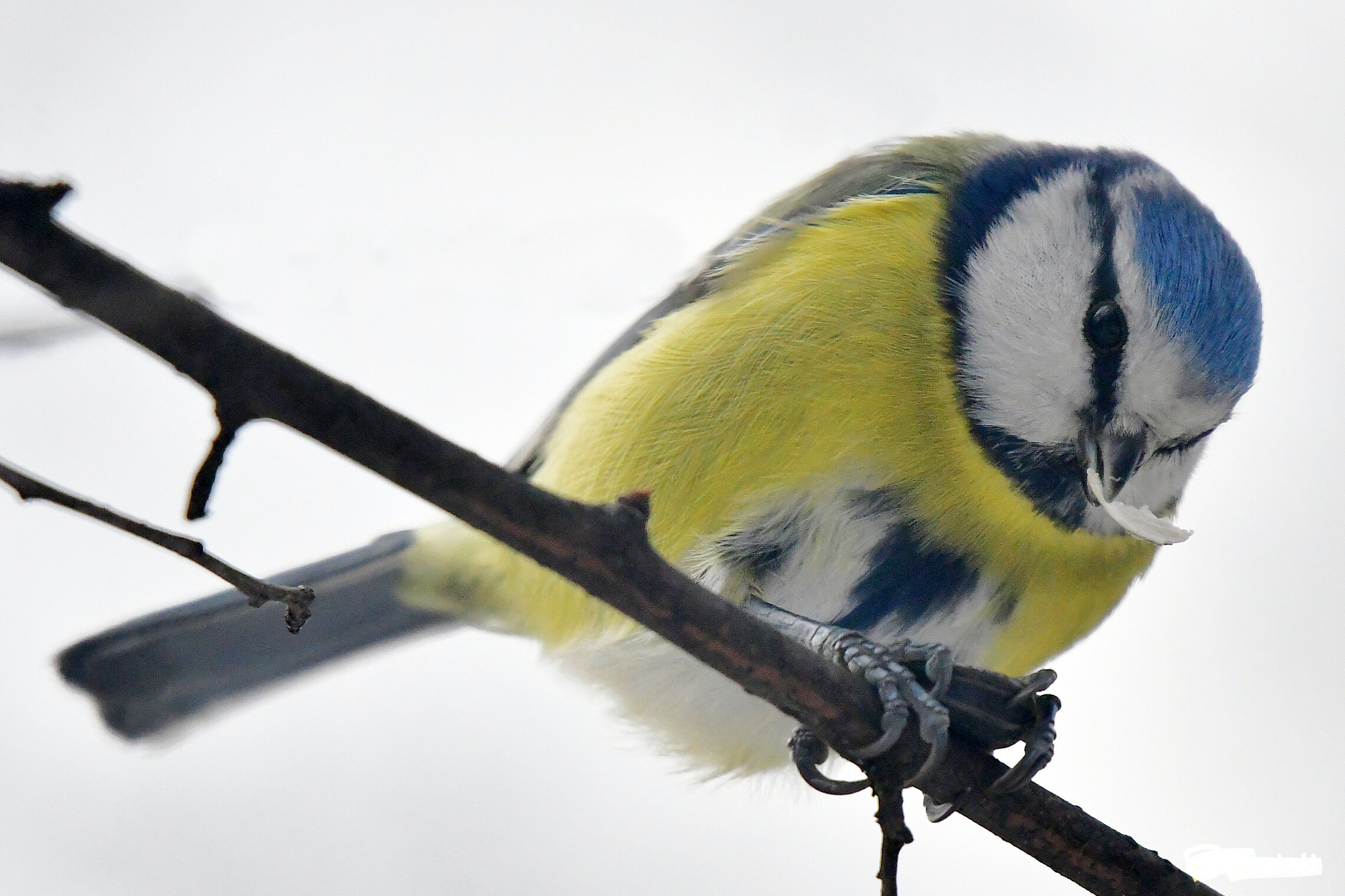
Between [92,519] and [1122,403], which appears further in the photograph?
[1122,403]

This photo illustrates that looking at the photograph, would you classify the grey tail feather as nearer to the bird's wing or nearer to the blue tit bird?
the blue tit bird

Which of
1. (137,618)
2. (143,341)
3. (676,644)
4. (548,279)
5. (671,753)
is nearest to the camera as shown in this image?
(143,341)

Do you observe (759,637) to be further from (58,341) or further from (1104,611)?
(1104,611)

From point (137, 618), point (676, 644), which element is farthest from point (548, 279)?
point (137, 618)

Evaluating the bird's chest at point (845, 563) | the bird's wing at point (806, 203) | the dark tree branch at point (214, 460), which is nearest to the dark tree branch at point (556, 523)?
the dark tree branch at point (214, 460)

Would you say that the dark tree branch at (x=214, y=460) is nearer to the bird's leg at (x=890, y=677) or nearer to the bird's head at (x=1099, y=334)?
the bird's leg at (x=890, y=677)

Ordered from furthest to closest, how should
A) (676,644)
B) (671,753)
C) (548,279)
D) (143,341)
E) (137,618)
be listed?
1. (671,753)
2. (137,618)
3. (548,279)
4. (676,644)
5. (143,341)

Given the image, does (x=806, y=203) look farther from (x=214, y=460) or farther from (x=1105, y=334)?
(x=214, y=460)

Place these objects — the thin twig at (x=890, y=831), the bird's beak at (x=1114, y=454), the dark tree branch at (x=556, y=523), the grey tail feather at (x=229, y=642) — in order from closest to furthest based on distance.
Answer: the dark tree branch at (x=556, y=523) → the thin twig at (x=890, y=831) → the bird's beak at (x=1114, y=454) → the grey tail feather at (x=229, y=642)
